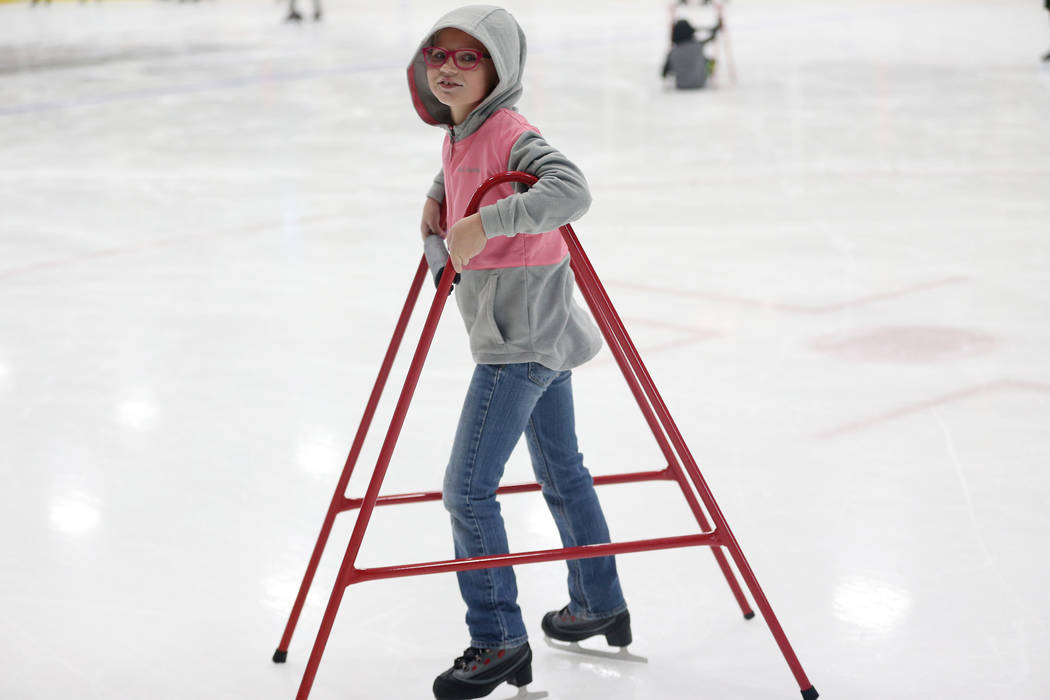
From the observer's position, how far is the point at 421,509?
3246 mm

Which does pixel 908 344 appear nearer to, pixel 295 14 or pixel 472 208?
pixel 472 208

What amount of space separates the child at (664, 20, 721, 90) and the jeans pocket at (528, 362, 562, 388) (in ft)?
36.2

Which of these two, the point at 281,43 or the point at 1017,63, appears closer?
the point at 1017,63

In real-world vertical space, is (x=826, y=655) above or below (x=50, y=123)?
above

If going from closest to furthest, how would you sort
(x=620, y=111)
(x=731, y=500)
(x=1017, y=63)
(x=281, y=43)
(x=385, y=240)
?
(x=731, y=500) < (x=385, y=240) < (x=620, y=111) < (x=1017, y=63) < (x=281, y=43)

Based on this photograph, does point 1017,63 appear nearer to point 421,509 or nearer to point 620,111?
point 620,111

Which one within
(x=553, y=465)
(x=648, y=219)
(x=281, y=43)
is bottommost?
(x=281, y=43)

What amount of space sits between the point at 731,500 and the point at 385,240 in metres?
3.62

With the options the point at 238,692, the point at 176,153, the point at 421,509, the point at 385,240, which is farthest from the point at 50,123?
the point at 238,692

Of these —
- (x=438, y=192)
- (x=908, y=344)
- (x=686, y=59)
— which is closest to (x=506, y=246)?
(x=438, y=192)

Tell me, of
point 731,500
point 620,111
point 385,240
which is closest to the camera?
point 731,500

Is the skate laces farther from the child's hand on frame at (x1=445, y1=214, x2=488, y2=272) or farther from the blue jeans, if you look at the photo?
the child's hand on frame at (x1=445, y1=214, x2=488, y2=272)

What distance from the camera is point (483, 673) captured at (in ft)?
7.30

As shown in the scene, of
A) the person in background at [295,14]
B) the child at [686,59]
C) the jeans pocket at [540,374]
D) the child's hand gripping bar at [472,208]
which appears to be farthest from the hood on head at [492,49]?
the person in background at [295,14]
